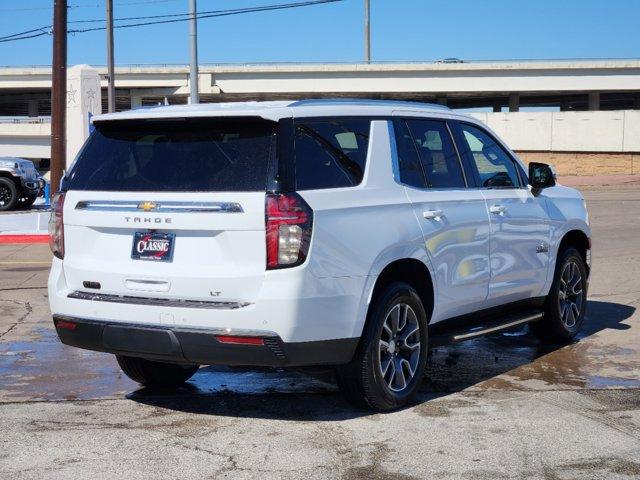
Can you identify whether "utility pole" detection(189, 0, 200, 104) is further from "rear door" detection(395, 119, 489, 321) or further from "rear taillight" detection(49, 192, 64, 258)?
"rear taillight" detection(49, 192, 64, 258)

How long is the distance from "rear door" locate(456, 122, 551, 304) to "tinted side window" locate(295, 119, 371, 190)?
51.0 inches

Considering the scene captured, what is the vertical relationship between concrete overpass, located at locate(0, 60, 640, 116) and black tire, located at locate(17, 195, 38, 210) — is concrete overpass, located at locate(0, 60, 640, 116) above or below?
above

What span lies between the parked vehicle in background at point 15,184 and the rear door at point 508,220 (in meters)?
21.6

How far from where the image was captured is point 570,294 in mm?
8938

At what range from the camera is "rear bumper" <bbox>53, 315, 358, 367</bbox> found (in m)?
5.81

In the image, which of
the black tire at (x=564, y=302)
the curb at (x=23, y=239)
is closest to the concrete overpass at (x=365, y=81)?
the curb at (x=23, y=239)

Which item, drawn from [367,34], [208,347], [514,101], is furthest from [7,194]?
[514,101]

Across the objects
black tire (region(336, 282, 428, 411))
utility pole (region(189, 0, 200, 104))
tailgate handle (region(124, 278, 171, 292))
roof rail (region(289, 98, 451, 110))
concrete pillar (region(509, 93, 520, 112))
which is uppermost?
concrete pillar (region(509, 93, 520, 112))

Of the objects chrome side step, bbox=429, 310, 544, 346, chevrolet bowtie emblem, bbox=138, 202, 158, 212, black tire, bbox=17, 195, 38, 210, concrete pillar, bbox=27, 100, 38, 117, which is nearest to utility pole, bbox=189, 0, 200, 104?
black tire, bbox=17, 195, 38, 210

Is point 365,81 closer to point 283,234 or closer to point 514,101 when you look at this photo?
point 514,101

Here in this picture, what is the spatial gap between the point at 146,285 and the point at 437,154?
2352 millimetres

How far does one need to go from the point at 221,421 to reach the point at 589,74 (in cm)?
6538

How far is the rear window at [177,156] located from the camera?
5.94 m

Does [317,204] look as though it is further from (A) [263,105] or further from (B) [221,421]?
(B) [221,421]
